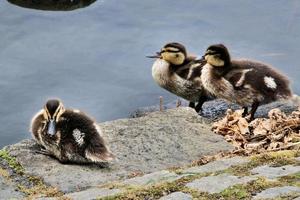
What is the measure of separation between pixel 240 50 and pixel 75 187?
333cm

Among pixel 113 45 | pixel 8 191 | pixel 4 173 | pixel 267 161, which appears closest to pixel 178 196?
pixel 267 161

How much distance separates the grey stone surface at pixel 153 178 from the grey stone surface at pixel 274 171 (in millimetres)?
359

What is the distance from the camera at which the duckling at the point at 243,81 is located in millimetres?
5734

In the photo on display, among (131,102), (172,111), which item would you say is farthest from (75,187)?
(131,102)

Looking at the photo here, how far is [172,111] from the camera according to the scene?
5176 millimetres

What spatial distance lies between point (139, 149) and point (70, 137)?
37 cm

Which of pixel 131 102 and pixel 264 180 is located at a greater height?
pixel 264 180

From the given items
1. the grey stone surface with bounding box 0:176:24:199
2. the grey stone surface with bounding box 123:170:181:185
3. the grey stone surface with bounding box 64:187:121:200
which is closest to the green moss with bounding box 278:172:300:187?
the grey stone surface with bounding box 123:170:181:185

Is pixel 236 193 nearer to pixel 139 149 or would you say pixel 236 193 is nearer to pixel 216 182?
pixel 216 182

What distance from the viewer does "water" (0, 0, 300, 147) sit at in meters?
6.16

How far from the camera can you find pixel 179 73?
6434 millimetres

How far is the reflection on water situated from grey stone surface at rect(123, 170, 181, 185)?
4178 millimetres

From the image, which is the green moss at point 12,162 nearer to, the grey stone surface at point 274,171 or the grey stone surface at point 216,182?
the grey stone surface at point 216,182

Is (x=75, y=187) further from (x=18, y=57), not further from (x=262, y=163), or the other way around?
(x=18, y=57)
